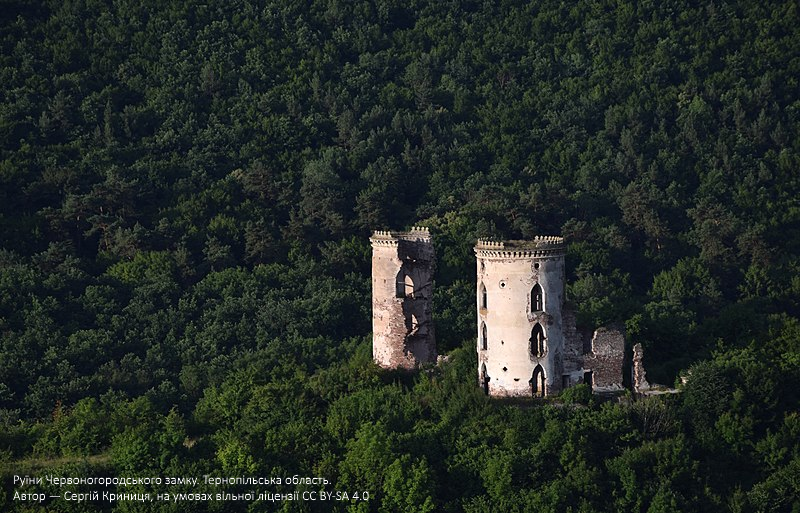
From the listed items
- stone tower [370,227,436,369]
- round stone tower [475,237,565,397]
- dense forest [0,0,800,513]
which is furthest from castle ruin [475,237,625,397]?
stone tower [370,227,436,369]

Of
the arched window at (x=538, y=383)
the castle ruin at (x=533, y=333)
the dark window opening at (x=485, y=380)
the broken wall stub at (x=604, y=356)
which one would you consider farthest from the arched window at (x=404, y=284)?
the broken wall stub at (x=604, y=356)

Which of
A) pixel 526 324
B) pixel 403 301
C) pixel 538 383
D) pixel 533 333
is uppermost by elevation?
pixel 403 301

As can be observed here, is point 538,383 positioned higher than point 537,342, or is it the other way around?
point 537,342

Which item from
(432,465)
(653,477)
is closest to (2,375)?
(432,465)

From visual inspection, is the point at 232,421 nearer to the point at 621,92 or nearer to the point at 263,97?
the point at 263,97

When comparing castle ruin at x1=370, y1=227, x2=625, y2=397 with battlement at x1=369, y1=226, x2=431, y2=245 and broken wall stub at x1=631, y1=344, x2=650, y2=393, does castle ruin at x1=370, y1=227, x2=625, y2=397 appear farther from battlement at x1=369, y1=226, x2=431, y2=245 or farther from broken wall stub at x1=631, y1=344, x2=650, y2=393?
battlement at x1=369, y1=226, x2=431, y2=245

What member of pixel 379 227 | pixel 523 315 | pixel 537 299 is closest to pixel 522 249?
pixel 537 299

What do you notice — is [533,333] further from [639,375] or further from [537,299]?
[639,375]

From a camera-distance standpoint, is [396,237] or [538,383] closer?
[538,383]
